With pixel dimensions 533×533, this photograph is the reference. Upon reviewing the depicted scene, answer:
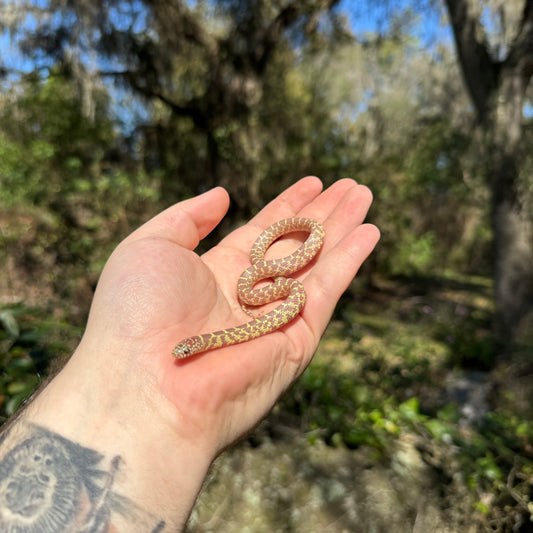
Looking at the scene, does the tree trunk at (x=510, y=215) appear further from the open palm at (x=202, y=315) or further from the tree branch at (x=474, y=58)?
the open palm at (x=202, y=315)

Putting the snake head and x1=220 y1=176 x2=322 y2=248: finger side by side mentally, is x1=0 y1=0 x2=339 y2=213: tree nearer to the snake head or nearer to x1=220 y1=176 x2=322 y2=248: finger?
x1=220 y1=176 x2=322 y2=248: finger

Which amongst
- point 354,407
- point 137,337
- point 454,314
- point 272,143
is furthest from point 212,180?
point 137,337

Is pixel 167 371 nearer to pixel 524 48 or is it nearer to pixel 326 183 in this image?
pixel 524 48

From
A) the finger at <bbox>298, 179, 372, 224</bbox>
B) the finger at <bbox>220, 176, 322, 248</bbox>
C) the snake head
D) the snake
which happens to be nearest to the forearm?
the snake head

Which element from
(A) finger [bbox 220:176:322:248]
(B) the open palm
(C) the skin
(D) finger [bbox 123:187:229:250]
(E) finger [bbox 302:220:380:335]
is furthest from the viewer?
(A) finger [bbox 220:176:322:248]

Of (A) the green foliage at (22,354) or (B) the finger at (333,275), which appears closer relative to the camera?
(A) the green foliage at (22,354)

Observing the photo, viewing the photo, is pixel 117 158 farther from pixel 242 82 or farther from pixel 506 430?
pixel 506 430

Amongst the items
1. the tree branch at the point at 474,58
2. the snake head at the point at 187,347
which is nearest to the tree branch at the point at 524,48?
the tree branch at the point at 474,58
